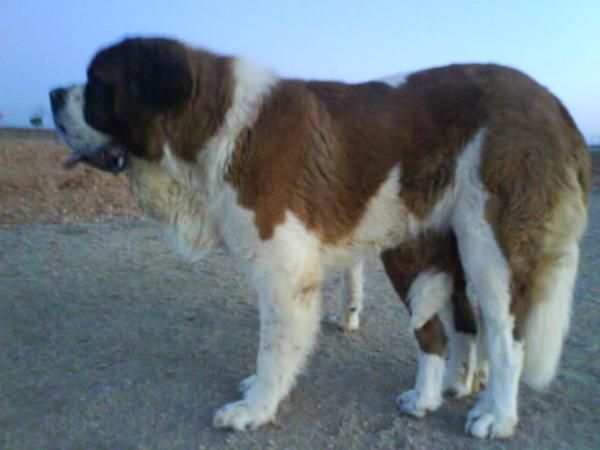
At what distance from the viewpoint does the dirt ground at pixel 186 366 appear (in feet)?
10.0

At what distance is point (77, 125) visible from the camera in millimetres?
3252

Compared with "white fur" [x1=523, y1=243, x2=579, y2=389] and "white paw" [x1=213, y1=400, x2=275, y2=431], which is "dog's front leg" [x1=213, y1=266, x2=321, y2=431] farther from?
"white fur" [x1=523, y1=243, x2=579, y2=389]

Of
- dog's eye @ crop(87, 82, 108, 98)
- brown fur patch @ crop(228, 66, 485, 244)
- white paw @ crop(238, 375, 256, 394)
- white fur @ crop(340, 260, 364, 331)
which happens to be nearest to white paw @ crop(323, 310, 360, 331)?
white fur @ crop(340, 260, 364, 331)

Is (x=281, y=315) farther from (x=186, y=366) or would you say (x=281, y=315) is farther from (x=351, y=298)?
(x=351, y=298)

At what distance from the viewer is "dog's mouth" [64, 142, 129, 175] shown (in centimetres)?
335

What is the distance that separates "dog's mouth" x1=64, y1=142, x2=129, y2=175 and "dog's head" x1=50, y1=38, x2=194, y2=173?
0.03 meters

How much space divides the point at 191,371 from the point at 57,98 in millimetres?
1883

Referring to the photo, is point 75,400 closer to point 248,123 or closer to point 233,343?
point 233,343

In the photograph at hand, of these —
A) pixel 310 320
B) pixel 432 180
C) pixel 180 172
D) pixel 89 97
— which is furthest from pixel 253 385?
pixel 89 97

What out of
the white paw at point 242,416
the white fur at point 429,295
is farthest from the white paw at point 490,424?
the white paw at point 242,416

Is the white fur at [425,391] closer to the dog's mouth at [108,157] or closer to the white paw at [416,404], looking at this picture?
the white paw at [416,404]

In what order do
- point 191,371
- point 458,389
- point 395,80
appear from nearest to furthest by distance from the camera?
point 395,80 → point 458,389 → point 191,371

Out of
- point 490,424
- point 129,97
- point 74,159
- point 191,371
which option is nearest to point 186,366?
point 191,371

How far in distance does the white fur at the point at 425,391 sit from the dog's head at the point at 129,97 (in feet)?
6.54
